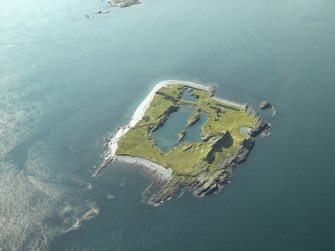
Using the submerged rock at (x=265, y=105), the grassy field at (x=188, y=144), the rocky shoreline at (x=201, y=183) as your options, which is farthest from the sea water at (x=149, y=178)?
the grassy field at (x=188, y=144)

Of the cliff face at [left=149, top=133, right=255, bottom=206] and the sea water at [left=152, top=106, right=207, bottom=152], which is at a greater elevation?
the sea water at [left=152, top=106, right=207, bottom=152]

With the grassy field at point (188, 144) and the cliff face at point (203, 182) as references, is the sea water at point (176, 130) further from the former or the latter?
the cliff face at point (203, 182)

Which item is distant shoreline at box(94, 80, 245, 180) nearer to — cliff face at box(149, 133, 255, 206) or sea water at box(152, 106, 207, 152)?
cliff face at box(149, 133, 255, 206)

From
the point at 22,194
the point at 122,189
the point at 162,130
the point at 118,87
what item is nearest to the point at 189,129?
the point at 162,130

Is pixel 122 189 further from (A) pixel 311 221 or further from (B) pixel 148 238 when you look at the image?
(A) pixel 311 221

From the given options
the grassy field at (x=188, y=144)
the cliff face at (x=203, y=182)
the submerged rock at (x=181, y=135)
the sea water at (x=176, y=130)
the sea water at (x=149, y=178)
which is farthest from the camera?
the submerged rock at (x=181, y=135)

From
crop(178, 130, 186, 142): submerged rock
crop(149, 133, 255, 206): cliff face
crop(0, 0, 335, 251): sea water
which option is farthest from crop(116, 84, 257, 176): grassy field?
crop(0, 0, 335, 251): sea water

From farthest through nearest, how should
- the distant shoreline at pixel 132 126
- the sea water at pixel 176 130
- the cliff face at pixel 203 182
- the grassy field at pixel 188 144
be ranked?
the sea water at pixel 176 130, the grassy field at pixel 188 144, the distant shoreline at pixel 132 126, the cliff face at pixel 203 182

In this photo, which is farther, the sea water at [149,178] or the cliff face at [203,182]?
the cliff face at [203,182]
